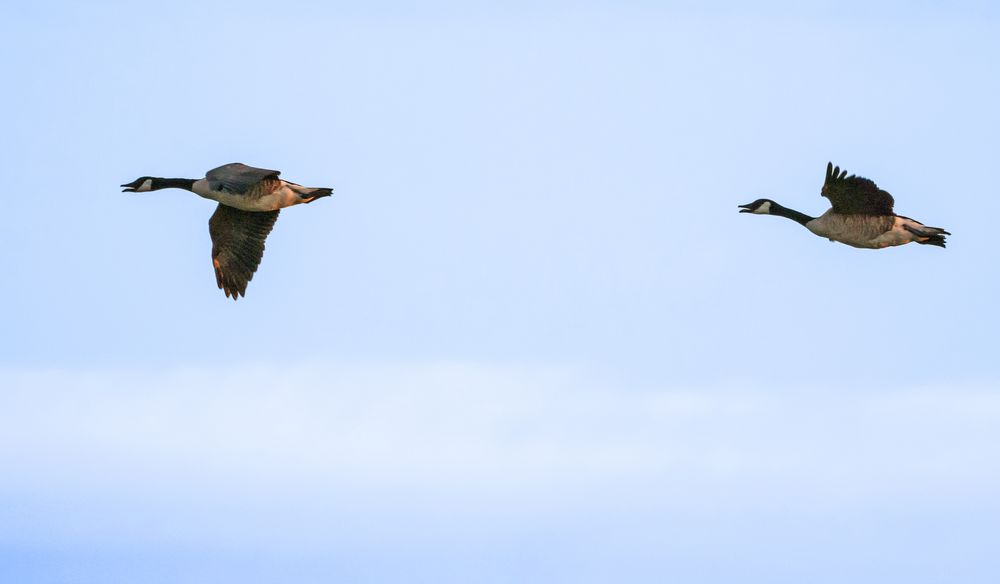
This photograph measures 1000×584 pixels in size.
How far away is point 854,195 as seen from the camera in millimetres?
23016

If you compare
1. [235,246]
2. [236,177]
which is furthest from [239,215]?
[236,177]

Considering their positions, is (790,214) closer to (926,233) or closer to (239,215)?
(926,233)

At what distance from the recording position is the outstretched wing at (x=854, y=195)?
2259 centimetres

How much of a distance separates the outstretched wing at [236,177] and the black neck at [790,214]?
334 inches

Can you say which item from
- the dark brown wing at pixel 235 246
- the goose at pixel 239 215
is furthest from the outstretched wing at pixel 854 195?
the dark brown wing at pixel 235 246

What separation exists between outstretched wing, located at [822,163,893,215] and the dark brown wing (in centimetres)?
904

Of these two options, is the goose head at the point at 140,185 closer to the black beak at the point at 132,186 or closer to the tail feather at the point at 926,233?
the black beak at the point at 132,186

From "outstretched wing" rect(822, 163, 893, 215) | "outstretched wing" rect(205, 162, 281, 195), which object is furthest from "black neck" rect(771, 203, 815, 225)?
"outstretched wing" rect(205, 162, 281, 195)

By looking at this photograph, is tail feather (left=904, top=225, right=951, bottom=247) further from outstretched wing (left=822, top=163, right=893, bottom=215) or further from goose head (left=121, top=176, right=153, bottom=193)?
goose head (left=121, top=176, right=153, bottom=193)

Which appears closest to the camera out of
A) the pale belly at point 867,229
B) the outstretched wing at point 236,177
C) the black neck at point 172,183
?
the outstretched wing at point 236,177

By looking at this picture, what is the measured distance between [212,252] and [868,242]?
10479 mm

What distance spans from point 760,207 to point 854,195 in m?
3.38

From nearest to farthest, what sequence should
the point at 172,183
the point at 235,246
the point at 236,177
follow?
the point at 236,177
the point at 235,246
the point at 172,183

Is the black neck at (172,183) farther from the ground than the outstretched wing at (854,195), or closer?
farther from the ground
